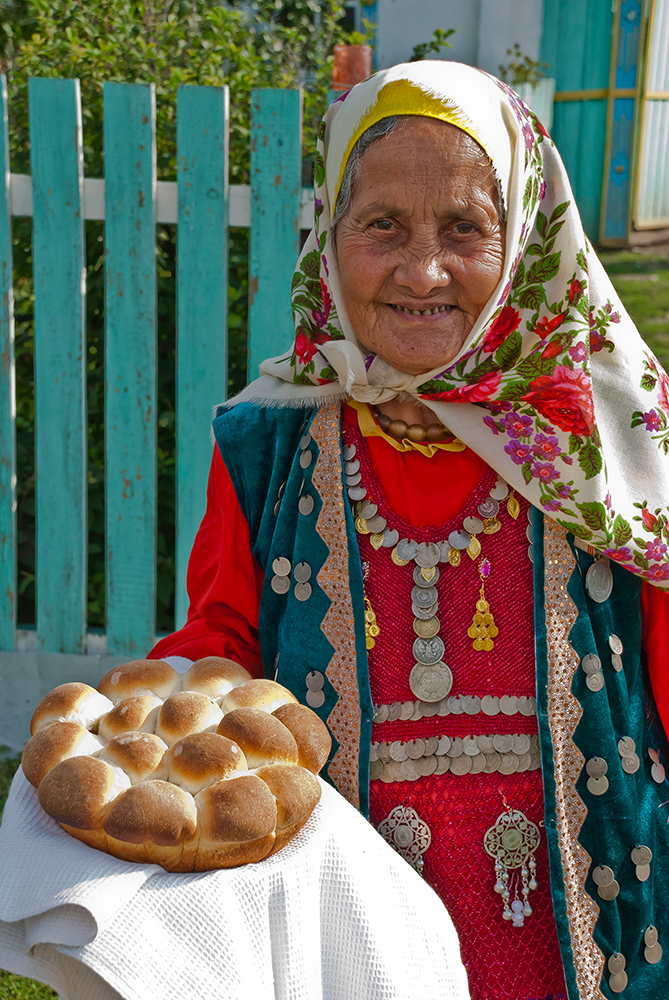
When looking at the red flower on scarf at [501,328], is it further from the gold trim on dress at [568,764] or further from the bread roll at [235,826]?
the bread roll at [235,826]

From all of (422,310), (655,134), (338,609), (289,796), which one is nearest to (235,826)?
(289,796)

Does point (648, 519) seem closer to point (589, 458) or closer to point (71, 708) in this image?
point (589, 458)

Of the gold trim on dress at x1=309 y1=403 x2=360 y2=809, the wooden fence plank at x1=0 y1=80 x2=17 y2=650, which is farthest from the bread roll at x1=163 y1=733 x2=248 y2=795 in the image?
the wooden fence plank at x1=0 y1=80 x2=17 y2=650

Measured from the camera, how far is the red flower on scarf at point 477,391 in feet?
5.45

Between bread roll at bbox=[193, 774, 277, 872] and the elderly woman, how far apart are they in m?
0.43

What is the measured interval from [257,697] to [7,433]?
2485 millimetres

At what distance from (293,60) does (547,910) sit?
4738 millimetres

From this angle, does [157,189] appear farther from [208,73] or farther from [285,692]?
[285,692]

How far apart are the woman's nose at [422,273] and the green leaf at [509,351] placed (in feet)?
0.56

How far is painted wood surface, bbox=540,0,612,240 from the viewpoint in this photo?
6484mm

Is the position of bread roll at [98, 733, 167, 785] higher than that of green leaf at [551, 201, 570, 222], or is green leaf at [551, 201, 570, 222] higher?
green leaf at [551, 201, 570, 222]

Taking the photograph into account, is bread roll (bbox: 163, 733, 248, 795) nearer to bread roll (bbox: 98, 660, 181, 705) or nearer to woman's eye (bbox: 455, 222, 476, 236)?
bread roll (bbox: 98, 660, 181, 705)

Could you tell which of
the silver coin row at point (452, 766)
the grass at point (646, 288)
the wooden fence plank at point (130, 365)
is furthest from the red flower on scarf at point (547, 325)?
the grass at point (646, 288)

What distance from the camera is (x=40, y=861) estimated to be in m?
1.21
